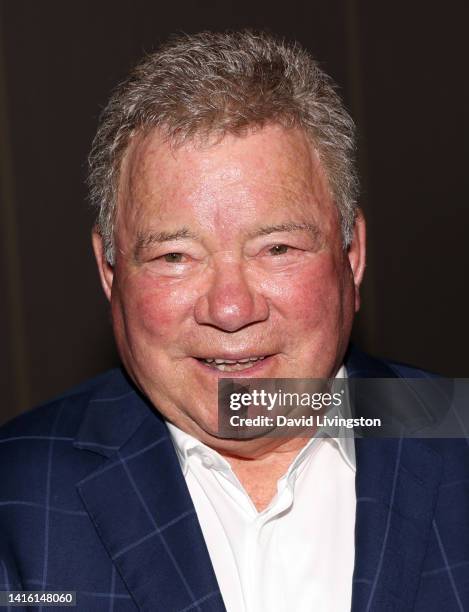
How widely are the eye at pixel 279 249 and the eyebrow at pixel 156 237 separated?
5.1 inches

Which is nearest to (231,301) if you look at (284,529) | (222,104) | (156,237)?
(156,237)

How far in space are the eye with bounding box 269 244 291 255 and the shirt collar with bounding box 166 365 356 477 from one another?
0.39 meters

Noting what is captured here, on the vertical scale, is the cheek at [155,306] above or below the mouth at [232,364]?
above

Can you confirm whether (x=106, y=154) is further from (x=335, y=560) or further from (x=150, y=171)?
(x=335, y=560)

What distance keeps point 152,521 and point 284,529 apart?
0.78 ft

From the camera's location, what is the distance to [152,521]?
5.65 ft

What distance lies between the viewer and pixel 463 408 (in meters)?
1.94

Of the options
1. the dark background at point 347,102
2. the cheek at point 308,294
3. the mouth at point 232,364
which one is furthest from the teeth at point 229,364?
the dark background at point 347,102

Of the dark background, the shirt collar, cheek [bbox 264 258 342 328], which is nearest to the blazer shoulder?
the shirt collar

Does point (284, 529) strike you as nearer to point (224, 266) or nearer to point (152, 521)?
point (152, 521)

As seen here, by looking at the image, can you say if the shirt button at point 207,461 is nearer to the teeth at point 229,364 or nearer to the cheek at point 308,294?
the teeth at point 229,364

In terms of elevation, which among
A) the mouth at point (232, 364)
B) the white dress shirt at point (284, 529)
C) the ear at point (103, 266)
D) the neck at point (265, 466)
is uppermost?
the ear at point (103, 266)

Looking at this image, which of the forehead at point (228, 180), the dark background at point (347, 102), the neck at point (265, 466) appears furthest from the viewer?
the dark background at point (347, 102)

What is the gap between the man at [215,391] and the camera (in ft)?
5.30
